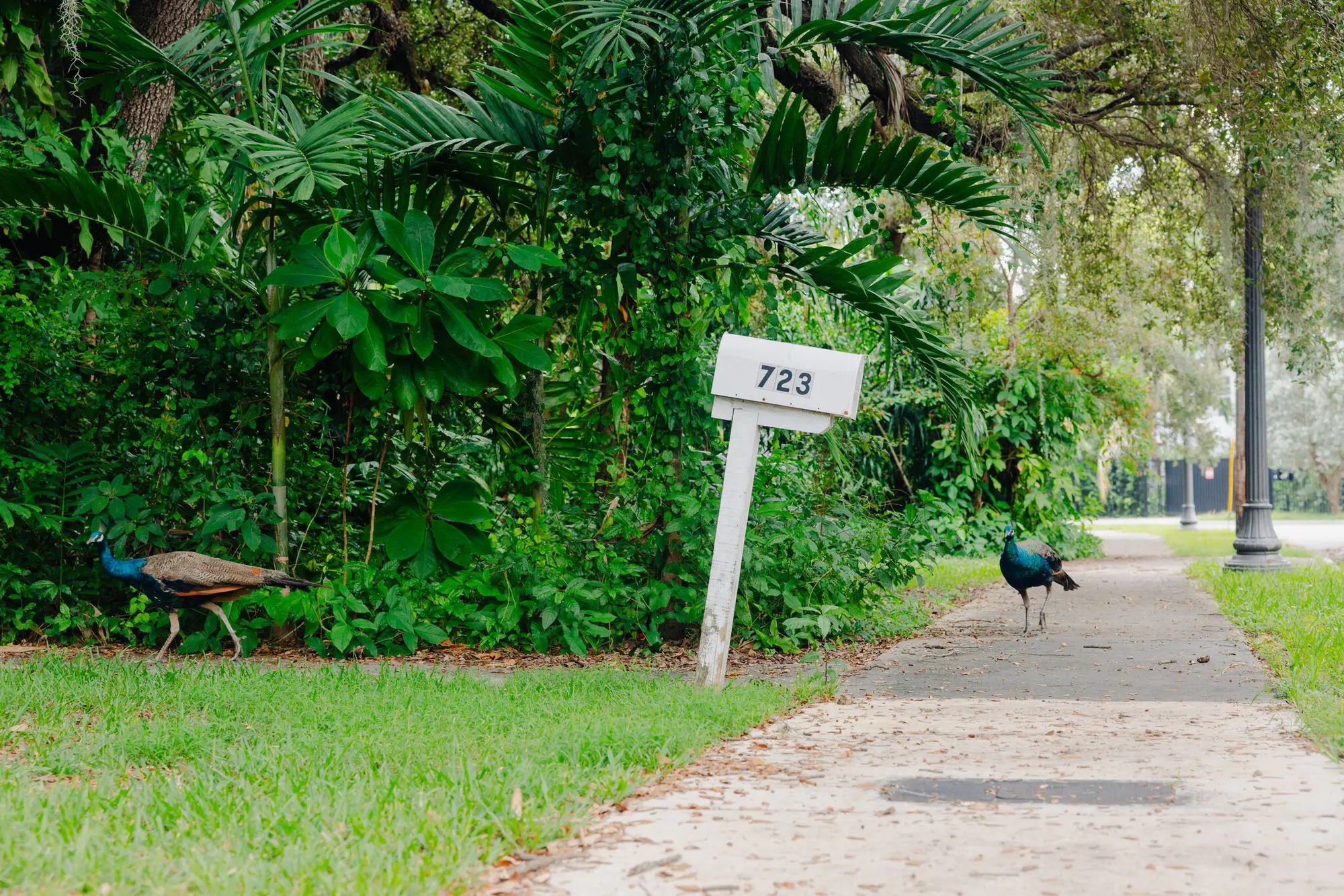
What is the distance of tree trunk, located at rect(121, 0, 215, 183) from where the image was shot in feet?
28.2

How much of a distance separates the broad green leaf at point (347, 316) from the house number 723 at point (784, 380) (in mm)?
2040

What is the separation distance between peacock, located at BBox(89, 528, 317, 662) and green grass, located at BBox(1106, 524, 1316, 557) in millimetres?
12819

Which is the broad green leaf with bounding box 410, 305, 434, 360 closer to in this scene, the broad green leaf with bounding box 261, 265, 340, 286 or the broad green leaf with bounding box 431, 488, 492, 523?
the broad green leaf with bounding box 261, 265, 340, 286

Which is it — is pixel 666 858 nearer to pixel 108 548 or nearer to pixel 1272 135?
pixel 108 548

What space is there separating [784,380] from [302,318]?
2.52m

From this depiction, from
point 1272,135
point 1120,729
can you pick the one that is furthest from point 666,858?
point 1272,135

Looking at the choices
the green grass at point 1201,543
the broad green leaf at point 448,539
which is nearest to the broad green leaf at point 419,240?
the broad green leaf at point 448,539

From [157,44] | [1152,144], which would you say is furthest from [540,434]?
[1152,144]

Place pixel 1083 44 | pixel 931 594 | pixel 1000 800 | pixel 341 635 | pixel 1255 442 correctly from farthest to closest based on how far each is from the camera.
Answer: pixel 1255 442 → pixel 931 594 → pixel 1083 44 → pixel 341 635 → pixel 1000 800

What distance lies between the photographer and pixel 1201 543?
1895 cm

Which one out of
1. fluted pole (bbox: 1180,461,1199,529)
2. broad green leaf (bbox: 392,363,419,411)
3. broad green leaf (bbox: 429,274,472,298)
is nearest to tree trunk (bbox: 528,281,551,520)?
broad green leaf (bbox: 392,363,419,411)

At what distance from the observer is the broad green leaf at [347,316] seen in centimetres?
594

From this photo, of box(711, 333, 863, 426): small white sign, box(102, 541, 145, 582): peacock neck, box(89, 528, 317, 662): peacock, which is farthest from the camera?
box(102, 541, 145, 582): peacock neck

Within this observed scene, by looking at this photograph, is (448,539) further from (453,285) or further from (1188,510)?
(1188,510)
